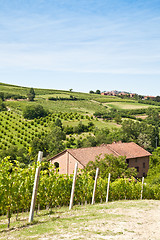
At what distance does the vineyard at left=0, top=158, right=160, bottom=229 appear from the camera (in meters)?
10.5

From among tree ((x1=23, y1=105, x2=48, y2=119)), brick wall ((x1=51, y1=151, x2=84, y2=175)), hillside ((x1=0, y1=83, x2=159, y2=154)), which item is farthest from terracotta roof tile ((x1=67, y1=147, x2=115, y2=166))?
tree ((x1=23, y1=105, x2=48, y2=119))

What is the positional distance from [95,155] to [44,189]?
103 ft

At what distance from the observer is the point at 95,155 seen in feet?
148

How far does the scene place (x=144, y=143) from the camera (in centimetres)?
8456

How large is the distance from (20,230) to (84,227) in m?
2.19

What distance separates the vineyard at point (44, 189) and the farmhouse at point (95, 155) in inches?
600

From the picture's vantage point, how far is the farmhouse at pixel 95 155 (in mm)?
43938

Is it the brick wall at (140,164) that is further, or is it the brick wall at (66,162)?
the brick wall at (140,164)

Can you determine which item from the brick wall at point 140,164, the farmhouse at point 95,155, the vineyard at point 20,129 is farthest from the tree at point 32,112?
the brick wall at point 140,164

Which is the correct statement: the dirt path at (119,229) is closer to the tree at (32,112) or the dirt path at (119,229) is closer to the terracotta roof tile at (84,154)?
the terracotta roof tile at (84,154)

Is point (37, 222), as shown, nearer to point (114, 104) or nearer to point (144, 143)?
point (144, 143)

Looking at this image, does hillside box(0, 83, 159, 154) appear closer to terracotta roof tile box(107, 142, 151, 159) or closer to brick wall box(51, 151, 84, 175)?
brick wall box(51, 151, 84, 175)

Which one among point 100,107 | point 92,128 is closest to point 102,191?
point 92,128

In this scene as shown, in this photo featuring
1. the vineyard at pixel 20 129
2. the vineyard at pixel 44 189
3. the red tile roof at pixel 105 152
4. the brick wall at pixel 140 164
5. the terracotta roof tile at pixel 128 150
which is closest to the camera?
the vineyard at pixel 44 189
